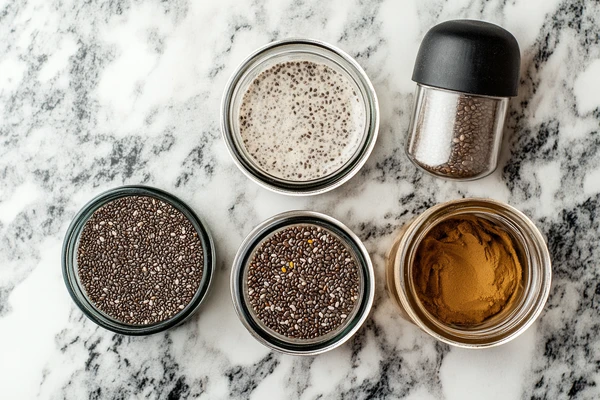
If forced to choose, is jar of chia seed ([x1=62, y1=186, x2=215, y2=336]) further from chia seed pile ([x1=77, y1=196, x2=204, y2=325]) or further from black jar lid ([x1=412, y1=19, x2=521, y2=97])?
black jar lid ([x1=412, y1=19, x2=521, y2=97])

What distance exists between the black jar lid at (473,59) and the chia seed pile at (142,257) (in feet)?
2.32

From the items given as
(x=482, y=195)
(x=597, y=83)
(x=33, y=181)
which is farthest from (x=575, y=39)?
(x=33, y=181)

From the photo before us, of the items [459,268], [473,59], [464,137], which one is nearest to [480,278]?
[459,268]

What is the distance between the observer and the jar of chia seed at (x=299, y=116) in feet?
4.77

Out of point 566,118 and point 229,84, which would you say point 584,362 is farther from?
point 229,84

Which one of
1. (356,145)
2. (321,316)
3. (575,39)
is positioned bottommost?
(321,316)

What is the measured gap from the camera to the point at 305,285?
144 centimetres

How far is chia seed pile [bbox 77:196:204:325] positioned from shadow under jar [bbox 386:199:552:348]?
0.52 m

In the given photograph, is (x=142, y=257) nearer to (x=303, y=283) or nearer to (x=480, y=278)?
(x=303, y=283)

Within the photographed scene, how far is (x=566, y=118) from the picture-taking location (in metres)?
1.49

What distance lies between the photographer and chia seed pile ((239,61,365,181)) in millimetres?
1467

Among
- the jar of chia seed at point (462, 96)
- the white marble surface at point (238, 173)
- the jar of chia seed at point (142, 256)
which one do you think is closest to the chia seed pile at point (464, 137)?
the jar of chia seed at point (462, 96)

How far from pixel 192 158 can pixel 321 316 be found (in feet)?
1.73

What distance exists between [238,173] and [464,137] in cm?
57
